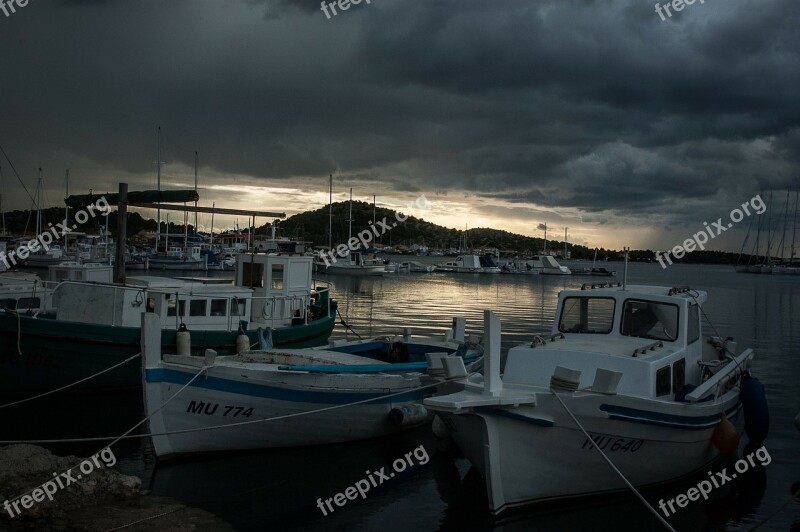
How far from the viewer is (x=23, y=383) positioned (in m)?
15.7

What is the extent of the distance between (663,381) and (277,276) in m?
12.2

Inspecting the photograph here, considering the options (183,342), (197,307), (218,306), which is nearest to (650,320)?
(183,342)

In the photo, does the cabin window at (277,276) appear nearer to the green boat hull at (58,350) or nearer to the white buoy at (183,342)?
the green boat hull at (58,350)

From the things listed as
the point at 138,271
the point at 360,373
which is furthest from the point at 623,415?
the point at 138,271

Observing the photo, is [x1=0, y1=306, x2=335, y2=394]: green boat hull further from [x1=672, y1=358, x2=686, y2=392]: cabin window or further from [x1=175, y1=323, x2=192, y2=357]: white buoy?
[x1=672, y1=358, x2=686, y2=392]: cabin window

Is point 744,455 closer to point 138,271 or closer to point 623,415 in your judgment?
point 623,415

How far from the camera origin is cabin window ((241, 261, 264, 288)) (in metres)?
19.4

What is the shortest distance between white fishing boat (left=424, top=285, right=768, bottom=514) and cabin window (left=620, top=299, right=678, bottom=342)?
2 cm

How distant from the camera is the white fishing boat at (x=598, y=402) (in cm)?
902

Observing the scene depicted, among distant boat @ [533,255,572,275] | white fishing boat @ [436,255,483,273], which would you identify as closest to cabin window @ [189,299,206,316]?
white fishing boat @ [436,255,483,273]

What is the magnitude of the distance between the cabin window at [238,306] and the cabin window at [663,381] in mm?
11224

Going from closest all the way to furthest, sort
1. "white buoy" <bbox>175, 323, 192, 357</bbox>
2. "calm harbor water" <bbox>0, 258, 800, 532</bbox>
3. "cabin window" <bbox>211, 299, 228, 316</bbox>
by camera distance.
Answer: "calm harbor water" <bbox>0, 258, 800, 532</bbox>, "white buoy" <bbox>175, 323, 192, 357</bbox>, "cabin window" <bbox>211, 299, 228, 316</bbox>

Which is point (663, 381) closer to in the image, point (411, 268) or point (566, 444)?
point (566, 444)

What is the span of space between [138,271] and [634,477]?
246 ft
